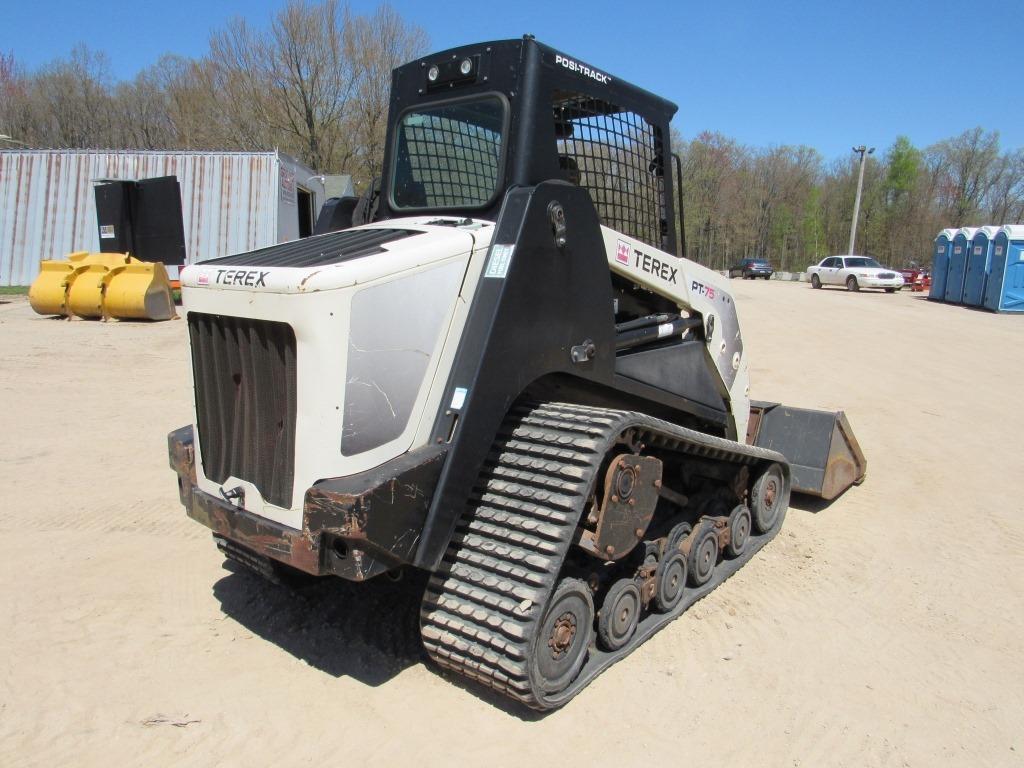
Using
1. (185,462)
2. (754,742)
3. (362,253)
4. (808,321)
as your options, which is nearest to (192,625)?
(185,462)

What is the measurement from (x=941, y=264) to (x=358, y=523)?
2874cm

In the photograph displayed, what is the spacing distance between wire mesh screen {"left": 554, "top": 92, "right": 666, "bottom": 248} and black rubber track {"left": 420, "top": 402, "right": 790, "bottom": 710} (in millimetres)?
1246

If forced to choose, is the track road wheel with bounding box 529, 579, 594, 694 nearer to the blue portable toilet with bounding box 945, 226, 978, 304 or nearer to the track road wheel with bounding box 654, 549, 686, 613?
the track road wheel with bounding box 654, 549, 686, 613

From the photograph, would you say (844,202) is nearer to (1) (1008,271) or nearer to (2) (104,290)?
(1) (1008,271)

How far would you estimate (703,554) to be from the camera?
13.9ft

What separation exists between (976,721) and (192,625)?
11.3 feet

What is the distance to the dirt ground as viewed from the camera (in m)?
2.96

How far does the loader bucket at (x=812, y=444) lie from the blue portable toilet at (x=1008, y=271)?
2037cm

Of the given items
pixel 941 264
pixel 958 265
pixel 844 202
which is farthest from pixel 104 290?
pixel 844 202

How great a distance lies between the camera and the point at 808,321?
1761cm

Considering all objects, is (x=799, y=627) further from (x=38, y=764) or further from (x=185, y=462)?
(x=38, y=764)

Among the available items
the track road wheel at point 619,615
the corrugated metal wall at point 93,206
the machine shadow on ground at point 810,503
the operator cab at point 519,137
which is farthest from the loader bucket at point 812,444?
the corrugated metal wall at point 93,206

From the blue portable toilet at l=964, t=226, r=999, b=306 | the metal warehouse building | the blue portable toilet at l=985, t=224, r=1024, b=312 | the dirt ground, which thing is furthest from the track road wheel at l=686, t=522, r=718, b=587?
the blue portable toilet at l=964, t=226, r=999, b=306

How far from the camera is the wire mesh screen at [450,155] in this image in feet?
12.0
